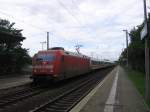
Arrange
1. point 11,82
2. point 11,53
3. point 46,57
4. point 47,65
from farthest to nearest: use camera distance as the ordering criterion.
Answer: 1. point 11,53
2. point 11,82
3. point 46,57
4. point 47,65

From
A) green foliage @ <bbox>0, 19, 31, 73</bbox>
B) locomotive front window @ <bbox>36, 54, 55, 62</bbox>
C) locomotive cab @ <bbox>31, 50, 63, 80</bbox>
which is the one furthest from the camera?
green foliage @ <bbox>0, 19, 31, 73</bbox>

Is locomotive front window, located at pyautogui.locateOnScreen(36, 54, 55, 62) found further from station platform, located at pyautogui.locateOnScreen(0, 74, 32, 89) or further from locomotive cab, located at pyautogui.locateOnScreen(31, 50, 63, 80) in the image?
station platform, located at pyautogui.locateOnScreen(0, 74, 32, 89)

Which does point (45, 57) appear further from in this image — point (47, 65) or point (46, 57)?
point (47, 65)

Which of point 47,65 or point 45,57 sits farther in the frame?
point 45,57

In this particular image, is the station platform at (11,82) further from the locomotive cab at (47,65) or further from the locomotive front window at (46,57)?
the locomotive front window at (46,57)

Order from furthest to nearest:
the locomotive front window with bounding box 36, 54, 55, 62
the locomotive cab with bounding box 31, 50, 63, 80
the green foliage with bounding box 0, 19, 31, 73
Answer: the green foliage with bounding box 0, 19, 31, 73
the locomotive front window with bounding box 36, 54, 55, 62
the locomotive cab with bounding box 31, 50, 63, 80

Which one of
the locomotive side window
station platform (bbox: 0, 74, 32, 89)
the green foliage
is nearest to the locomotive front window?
the locomotive side window

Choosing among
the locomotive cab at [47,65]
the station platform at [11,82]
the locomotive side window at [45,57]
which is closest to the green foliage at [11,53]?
the station platform at [11,82]

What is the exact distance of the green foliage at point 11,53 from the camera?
38.3m

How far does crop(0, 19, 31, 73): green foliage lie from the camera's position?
3828cm

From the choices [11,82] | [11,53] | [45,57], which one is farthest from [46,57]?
[11,53]

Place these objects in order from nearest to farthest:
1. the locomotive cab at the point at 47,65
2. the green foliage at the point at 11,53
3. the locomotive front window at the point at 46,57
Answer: the locomotive cab at the point at 47,65
the locomotive front window at the point at 46,57
the green foliage at the point at 11,53

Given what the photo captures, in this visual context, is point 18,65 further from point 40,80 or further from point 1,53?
point 40,80

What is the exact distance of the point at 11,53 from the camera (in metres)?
38.9
